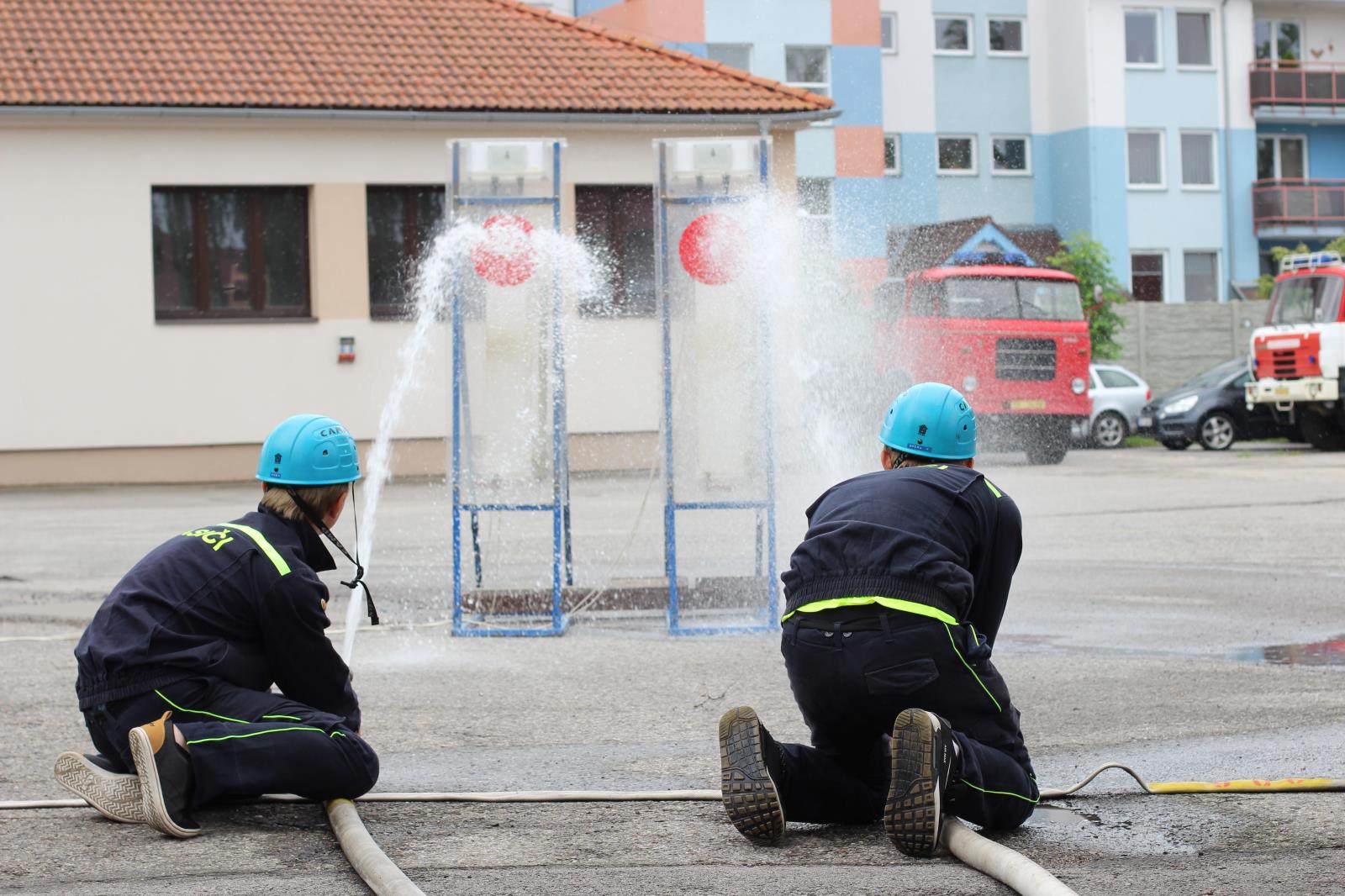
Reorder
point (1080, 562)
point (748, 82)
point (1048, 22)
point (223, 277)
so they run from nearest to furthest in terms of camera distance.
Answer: point (1080, 562), point (223, 277), point (748, 82), point (1048, 22)

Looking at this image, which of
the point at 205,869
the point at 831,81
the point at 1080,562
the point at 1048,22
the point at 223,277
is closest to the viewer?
the point at 205,869

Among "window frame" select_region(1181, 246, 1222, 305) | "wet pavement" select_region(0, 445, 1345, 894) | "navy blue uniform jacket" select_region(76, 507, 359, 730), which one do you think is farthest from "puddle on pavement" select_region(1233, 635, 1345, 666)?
"window frame" select_region(1181, 246, 1222, 305)

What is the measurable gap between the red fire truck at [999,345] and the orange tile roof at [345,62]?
125 inches

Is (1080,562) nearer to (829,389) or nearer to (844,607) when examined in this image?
(844,607)

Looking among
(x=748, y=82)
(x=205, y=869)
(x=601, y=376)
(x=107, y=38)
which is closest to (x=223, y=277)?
(x=107, y=38)

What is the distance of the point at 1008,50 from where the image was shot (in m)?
50.6

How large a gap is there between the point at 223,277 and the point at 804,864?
68.8 feet

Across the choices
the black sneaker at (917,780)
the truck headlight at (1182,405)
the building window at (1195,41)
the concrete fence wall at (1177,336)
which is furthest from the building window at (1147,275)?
the black sneaker at (917,780)

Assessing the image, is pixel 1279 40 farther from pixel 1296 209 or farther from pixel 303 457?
pixel 303 457

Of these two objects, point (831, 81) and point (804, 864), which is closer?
point (804, 864)

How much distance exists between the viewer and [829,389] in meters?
24.8

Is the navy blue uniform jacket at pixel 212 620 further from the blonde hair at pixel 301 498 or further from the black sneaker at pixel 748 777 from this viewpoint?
the black sneaker at pixel 748 777

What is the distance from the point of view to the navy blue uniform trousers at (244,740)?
201 inches

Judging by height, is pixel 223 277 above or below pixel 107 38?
below
